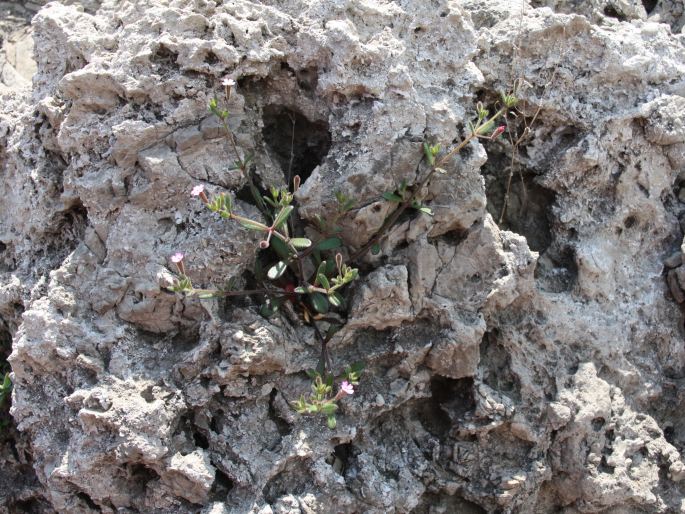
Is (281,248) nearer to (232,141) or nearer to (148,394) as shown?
(232,141)

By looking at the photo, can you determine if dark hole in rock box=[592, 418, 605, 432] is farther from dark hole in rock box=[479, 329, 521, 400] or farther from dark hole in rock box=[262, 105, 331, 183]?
dark hole in rock box=[262, 105, 331, 183]

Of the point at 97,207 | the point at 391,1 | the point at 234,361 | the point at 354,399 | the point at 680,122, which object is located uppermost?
the point at 391,1

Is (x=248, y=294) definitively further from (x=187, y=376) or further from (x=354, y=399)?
(x=354, y=399)

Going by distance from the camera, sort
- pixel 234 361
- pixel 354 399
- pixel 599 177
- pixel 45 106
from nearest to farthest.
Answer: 1. pixel 234 361
2. pixel 354 399
3. pixel 45 106
4. pixel 599 177

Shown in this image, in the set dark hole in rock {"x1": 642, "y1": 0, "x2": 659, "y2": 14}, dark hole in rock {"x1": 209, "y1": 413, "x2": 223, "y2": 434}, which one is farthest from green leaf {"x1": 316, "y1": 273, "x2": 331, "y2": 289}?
dark hole in rock {"x1": 642, "y1": 0, "x2": 659, "y2": 14}

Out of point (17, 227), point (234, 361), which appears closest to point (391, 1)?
point (234, 361)

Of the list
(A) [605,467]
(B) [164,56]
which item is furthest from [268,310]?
(A) [605,467]

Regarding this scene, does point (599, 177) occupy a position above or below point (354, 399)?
above
